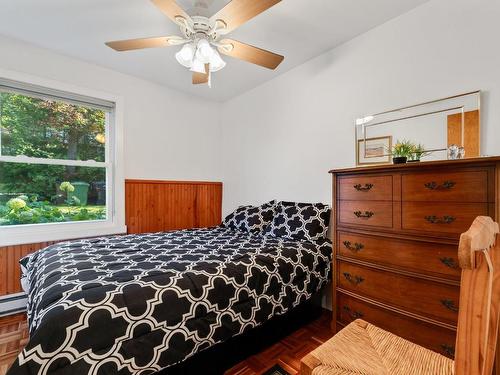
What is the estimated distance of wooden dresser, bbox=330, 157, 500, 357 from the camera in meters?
1.22

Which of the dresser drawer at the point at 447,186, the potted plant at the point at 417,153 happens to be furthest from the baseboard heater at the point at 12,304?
the potted plant at the point at 417,153

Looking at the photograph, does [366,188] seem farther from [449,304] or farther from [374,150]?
[449,304]

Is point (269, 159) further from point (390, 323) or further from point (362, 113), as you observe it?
point (390, 323)

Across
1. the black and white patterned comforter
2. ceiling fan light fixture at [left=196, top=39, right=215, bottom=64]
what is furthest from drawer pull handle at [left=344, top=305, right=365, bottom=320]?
ceiling fan light fixture at [left=196, top=39, right=215, bottom=64]

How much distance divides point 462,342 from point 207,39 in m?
1.95

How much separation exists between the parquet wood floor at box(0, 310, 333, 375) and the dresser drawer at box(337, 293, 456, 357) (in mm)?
293

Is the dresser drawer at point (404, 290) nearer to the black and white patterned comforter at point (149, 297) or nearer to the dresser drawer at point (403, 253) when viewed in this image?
the dresser drawer at point (403, 253)

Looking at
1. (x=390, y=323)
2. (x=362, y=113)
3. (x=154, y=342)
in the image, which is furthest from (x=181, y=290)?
(x=362, y=113)

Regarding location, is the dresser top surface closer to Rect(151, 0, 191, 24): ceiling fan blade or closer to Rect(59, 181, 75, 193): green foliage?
Rect(151, 0, 191, 24): ceiling fan blade

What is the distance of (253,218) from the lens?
2645mm

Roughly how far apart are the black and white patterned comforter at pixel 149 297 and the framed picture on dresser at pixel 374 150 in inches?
32.3

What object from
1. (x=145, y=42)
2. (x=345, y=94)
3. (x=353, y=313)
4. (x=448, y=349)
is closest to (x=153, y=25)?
(x=145, y=42)

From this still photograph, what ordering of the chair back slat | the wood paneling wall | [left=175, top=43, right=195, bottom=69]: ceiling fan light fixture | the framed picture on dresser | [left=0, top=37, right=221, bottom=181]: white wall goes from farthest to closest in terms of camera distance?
the wood paneling wall → [left=0, top=37, right=221, bottom=181]: white wall → the framed picture on dresser → [left=175, top=43, right=195, bottom=69]: ceiling fan light fixture → the chair back slat

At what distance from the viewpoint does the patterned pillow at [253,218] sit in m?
2.58
